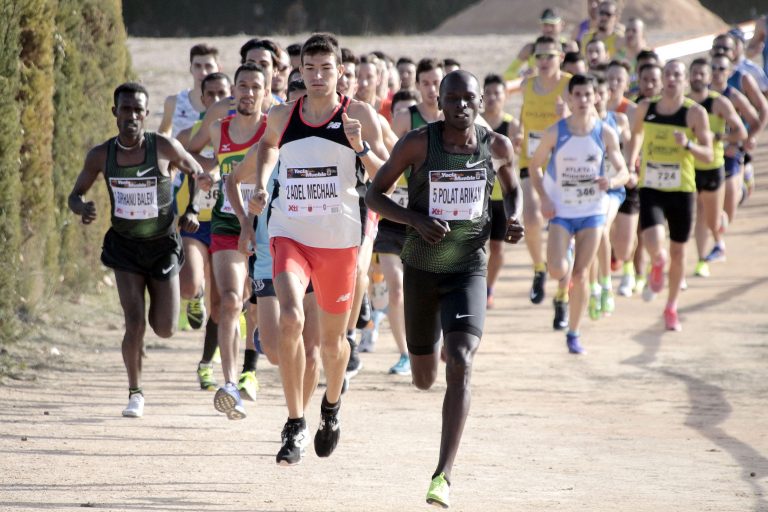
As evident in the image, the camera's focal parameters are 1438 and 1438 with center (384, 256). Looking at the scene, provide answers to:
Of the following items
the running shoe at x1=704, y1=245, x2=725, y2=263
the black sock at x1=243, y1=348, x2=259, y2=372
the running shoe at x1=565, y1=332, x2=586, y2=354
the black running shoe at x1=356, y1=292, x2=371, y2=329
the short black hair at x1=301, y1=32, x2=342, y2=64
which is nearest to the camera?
the short black hair at x1=301, y1=32, x2=342, y2=64

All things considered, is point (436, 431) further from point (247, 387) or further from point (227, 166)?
point (227, 166)

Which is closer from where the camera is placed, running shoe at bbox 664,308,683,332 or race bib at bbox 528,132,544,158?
running shoe at bbox 664,308,683,332

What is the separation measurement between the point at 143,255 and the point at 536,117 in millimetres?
5376

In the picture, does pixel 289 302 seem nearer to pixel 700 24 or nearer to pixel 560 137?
pixel 560 137

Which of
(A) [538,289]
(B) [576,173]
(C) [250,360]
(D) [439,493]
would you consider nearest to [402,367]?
(C) [250,360]

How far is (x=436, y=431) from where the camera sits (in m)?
8.68

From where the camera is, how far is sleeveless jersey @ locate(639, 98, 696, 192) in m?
12.5

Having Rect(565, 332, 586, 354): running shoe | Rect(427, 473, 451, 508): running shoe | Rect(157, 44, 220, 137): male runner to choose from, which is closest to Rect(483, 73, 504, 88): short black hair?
Rect(565, 332, 586, 354): running shoe

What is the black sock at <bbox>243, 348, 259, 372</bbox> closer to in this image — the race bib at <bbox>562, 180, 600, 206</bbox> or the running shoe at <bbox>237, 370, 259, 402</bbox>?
the running shoe at <bbox>237, 370, 259, 402</bbox>

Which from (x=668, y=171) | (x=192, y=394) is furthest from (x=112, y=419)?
(x=668, y=171)

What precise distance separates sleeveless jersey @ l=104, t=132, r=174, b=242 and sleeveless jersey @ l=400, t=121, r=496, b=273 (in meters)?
2.51

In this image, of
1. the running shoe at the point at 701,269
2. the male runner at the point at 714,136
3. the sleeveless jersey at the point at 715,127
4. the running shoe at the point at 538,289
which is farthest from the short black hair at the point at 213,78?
the running shoe at the point at 701,269

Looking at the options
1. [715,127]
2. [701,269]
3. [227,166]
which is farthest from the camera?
[701,269]

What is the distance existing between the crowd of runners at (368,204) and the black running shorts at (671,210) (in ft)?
0.05
